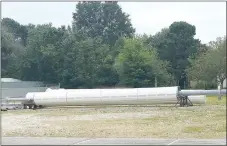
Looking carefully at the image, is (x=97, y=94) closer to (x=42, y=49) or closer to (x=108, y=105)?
(x=108, y=105)

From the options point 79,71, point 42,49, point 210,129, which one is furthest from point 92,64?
point 210,129

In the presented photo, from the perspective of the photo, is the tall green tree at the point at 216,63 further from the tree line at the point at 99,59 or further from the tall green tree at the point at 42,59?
the tall green tree at the point at 42,59

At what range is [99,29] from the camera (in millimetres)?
93938

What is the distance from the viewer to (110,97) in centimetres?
3491

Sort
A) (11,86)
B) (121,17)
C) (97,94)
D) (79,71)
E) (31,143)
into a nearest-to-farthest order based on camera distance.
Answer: (31,143) < (97,94) < (11,86) < (79,71) < (121,17)

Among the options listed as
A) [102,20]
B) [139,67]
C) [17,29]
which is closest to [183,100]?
[139,67]

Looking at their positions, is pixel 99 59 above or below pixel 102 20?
below

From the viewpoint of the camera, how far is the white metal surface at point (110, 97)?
33.6 m

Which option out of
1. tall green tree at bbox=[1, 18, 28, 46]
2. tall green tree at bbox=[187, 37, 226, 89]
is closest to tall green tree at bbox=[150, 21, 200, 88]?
tall green tree at bbox=[1, 18, 28, 46]

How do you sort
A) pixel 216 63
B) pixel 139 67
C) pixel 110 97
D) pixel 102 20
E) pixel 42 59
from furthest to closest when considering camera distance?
pixel 102 20
pixel 42 59
pixel 139 67
pixel 110 97
pixel 216 63

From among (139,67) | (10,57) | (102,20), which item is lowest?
(139,67)

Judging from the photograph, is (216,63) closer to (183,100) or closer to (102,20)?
(183,100)

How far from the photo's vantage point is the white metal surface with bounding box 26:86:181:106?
33625 millimetres

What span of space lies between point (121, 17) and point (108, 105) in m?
59.4
